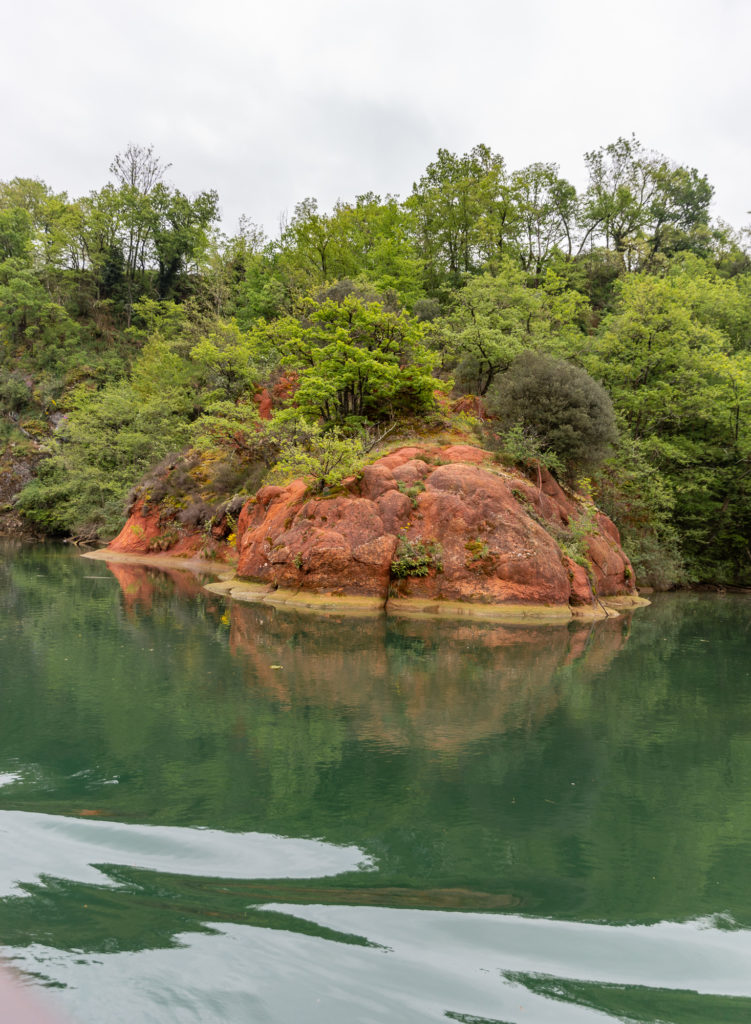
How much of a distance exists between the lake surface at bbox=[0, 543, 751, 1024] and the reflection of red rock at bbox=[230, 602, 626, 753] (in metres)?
0.07

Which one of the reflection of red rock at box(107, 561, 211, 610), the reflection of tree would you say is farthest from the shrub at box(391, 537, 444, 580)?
the reflection of red rock at box(107, 561, 211, 610)

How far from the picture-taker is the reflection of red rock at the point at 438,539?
16.8m

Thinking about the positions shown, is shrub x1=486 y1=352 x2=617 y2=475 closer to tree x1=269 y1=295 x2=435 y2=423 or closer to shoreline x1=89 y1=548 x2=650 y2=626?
tree x1=269 y1=295 x2=435 y2=423

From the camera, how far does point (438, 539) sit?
1747 centimetres

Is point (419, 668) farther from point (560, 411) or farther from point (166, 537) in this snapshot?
point (166, 537)

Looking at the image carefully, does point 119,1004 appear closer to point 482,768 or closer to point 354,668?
point 482,768

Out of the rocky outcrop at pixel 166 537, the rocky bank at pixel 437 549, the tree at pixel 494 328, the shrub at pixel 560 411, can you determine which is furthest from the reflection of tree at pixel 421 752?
the tree at pixel 494 328

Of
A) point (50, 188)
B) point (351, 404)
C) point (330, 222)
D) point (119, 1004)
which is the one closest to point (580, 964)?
point (119, 1004)

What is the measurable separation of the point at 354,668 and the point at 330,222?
32784 millimetres

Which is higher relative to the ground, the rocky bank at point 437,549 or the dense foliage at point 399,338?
the dense foliage at point 399,338

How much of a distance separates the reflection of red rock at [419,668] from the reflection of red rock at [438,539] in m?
1.86

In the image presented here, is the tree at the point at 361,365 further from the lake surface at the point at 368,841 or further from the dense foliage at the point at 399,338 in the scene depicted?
the lake surface at the point at 368,841

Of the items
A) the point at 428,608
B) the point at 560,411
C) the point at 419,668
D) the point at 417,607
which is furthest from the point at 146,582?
the point at 560,411

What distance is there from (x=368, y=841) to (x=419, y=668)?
5.79 metres
